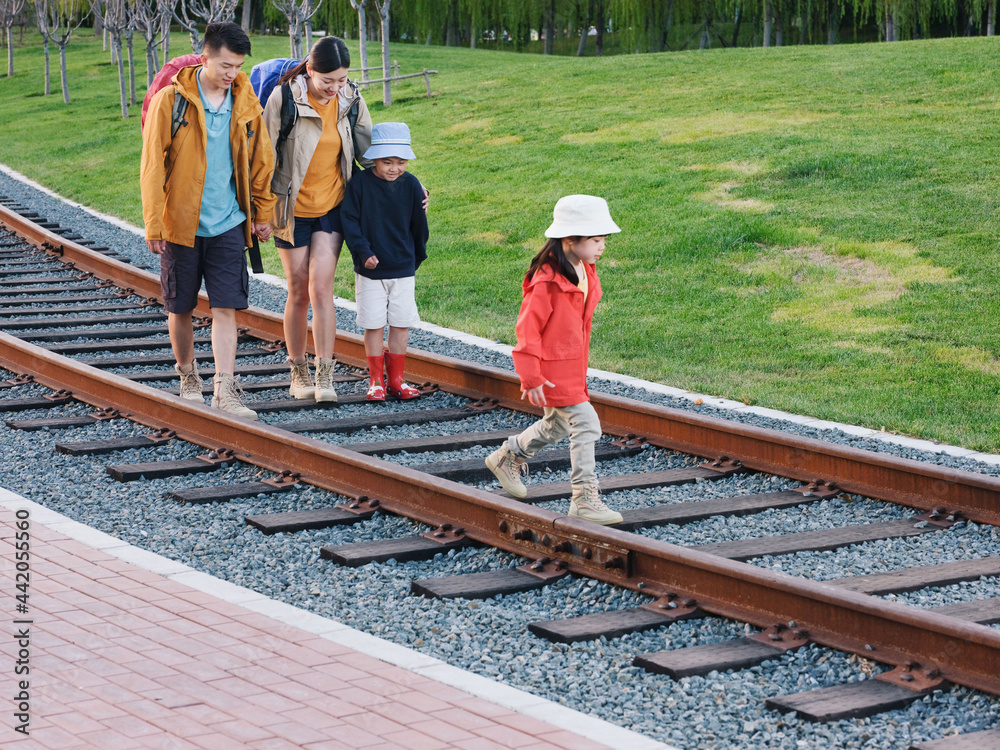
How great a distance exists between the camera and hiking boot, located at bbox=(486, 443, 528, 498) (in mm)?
6332

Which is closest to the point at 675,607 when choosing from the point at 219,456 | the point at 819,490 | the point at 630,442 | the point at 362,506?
the point at 819,490

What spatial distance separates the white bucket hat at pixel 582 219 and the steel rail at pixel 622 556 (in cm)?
125

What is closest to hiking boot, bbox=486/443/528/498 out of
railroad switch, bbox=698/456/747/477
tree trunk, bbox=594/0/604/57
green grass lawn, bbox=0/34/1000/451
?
railroad switch, bbox=698/456/747/477

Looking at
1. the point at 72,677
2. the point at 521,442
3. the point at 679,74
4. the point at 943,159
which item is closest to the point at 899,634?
the point at 521,442

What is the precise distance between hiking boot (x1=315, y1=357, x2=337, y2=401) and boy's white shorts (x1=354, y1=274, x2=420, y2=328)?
393 millimetres

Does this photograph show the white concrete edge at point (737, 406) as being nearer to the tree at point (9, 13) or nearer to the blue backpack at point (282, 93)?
the blue backpack at point (282, 93)

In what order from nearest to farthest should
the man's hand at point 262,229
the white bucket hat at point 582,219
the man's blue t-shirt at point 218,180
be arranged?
the white bucket hat at point 582,219, the man's blue t-shirt at point 218,180, the man's hand at point 262,229

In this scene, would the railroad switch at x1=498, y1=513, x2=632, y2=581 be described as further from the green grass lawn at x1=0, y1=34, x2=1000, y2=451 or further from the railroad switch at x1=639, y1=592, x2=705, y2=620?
the green grass lawn at x1=0, y1=34, x2=1000, y2=451

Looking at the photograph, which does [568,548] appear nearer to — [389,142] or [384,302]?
[384,302]

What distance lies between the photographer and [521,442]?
6.22 meters

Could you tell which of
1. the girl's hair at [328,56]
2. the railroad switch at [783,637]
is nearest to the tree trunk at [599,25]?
the girl's hair at [328,56]

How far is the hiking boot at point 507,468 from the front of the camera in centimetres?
633

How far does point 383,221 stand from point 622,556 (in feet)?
11.9

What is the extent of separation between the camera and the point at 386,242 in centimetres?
820
